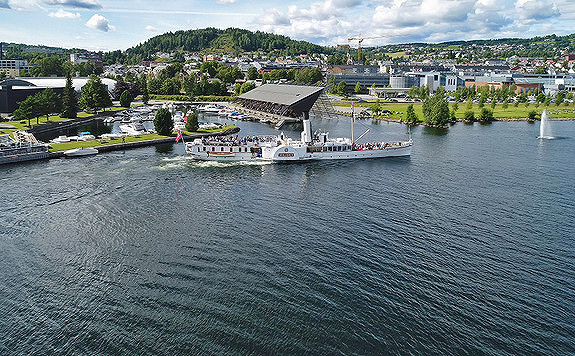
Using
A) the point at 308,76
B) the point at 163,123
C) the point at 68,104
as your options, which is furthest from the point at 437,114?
the point at 308,76

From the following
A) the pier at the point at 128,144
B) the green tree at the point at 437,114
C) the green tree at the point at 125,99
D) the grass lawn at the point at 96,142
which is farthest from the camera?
the green tree at the point at 125,99

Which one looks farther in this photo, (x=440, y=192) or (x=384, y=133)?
(x=384, y=133)

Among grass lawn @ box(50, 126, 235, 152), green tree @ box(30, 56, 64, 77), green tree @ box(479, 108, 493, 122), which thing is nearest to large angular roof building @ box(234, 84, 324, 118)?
grass lawn @ box(50, 126, 235, 152)

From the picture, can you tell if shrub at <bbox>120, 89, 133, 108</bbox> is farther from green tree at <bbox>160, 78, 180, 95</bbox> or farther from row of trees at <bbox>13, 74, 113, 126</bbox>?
green tree at <bbox>160, 78, 180, 95</bbox>

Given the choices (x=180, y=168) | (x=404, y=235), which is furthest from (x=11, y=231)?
(x=404, y=235)

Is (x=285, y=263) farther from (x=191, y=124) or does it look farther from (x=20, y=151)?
(x=191, y=124)

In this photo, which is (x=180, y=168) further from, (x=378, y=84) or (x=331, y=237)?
(x=378, y=84)

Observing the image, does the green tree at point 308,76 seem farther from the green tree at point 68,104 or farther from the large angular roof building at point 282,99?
the green tree at point 68,104

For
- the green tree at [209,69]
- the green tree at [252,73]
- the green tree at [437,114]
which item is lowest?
the green tree at [437,114]

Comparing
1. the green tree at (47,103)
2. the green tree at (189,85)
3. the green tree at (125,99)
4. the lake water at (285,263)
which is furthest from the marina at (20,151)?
the green tree at (189,85)
